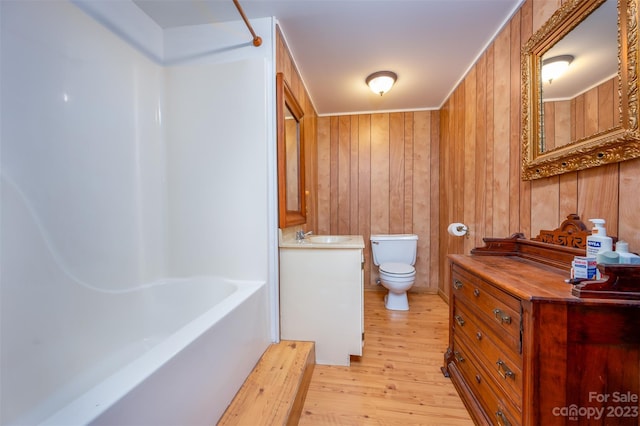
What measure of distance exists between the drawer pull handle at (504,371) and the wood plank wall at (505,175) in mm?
633

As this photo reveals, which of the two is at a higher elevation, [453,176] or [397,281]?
[453,176]

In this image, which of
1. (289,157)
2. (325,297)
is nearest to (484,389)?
(325,297)

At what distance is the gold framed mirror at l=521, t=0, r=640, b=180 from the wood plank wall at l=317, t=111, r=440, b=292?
4.73 ft

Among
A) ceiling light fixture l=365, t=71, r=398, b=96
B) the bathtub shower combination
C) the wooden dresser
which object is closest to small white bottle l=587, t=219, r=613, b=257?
the wooden dresser

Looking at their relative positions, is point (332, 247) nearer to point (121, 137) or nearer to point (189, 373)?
point (189, 373)

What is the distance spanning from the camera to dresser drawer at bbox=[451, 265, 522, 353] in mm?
854

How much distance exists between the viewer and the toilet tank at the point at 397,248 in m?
2.57

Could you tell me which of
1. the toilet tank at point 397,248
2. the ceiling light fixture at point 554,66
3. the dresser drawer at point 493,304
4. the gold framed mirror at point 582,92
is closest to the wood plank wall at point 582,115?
the gold framed mirror at point 582,92

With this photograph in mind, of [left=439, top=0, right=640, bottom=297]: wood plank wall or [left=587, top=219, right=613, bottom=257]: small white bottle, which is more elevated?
[left=439, top=0, right=640, bottom=297]: wood plank wall

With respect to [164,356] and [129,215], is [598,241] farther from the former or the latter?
[129,215]

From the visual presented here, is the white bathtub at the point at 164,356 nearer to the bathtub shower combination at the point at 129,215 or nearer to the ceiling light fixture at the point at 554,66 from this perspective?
the bathtub shower combination at the point at 129,215

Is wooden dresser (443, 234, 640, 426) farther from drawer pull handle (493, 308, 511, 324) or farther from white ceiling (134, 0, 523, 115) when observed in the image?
white ceiling (134, 0, 523, 115)

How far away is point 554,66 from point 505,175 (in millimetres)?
611

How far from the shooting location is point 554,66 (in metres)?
1.20
